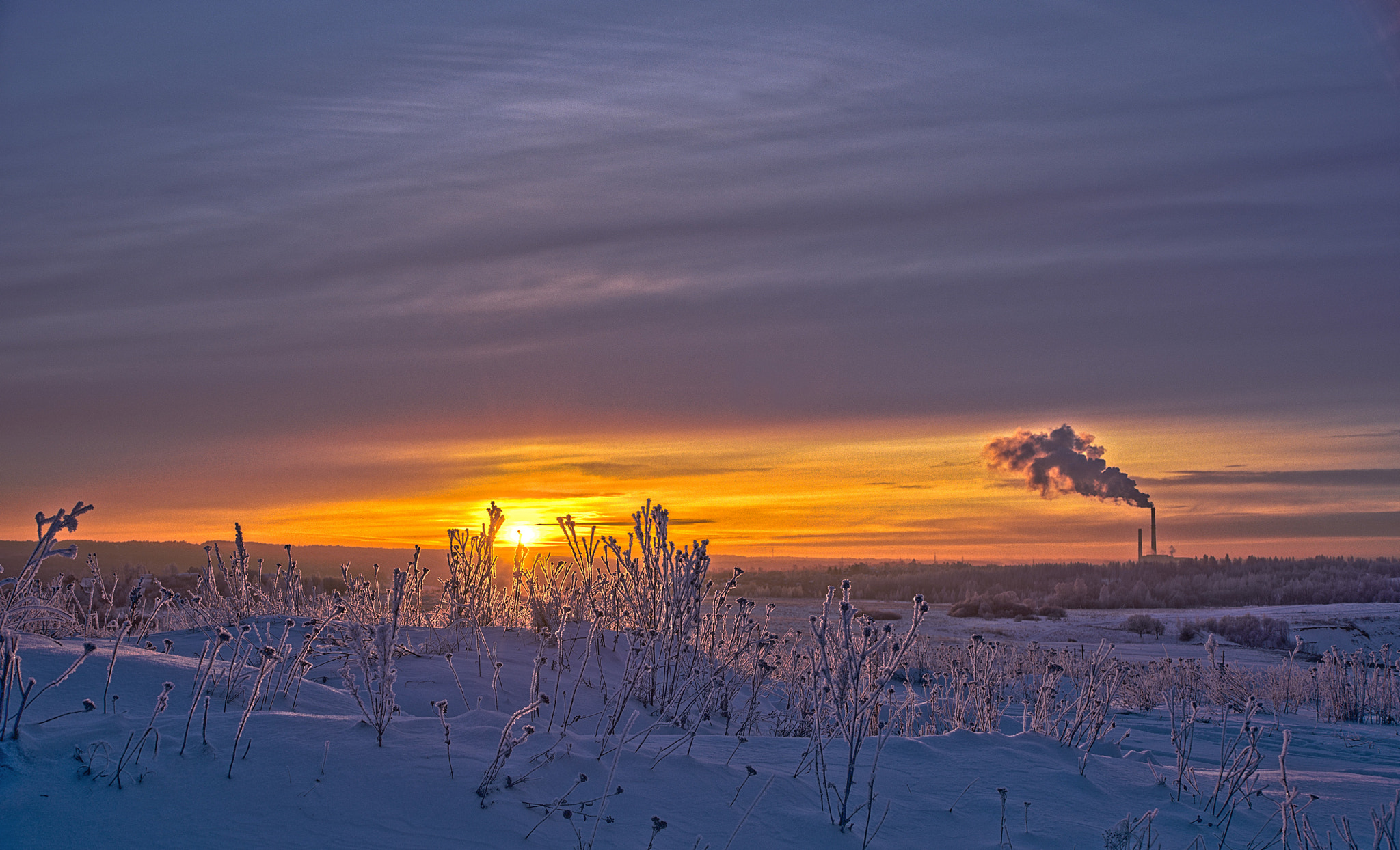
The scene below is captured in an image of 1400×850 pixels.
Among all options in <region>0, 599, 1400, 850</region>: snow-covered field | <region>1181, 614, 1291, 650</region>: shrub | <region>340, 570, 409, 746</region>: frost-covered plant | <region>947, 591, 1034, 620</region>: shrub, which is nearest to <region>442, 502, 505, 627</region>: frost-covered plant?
<region>0, 599, 1400, 850</region>: snow-covered field

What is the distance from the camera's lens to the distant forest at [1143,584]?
31062mm

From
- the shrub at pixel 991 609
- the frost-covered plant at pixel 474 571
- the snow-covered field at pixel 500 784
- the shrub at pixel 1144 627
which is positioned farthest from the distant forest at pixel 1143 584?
the snow-covered field at pixel 500 784

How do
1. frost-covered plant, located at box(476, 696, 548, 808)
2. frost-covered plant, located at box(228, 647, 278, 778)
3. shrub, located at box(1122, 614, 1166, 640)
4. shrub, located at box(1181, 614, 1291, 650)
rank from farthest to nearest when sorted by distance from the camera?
shrub, located at box(1122, 614, 1166, 640) → shrub, located at box(1181, 614, 1291, 650) → frost-covered plant, located at box(476, 696, 548, 808) → frost-covered plant, located at box(228, 647, 278, 778)

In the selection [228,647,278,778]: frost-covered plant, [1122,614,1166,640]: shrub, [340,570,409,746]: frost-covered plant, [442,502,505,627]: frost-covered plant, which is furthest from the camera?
[1122,614,1166,640]: shrub

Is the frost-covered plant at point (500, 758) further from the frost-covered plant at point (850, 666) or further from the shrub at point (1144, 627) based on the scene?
the shrub at point (1144, 627)

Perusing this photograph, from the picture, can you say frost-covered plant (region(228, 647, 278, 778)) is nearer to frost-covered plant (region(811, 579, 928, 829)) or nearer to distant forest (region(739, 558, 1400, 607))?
frost-covered plant (region(811, 579, 928, 829))

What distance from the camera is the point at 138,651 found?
16.0 feet

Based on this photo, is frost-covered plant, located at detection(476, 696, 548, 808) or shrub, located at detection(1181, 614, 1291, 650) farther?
shrub, located at detection(1181, 614, 1291, 650)

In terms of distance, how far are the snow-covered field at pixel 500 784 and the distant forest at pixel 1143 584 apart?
83.0 feet

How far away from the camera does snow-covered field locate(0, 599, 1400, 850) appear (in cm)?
280

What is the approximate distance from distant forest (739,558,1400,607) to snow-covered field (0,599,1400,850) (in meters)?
25.3

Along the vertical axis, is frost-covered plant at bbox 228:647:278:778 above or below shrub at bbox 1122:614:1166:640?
above

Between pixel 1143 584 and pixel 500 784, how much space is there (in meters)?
36.1

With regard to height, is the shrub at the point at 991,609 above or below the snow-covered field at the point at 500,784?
below
